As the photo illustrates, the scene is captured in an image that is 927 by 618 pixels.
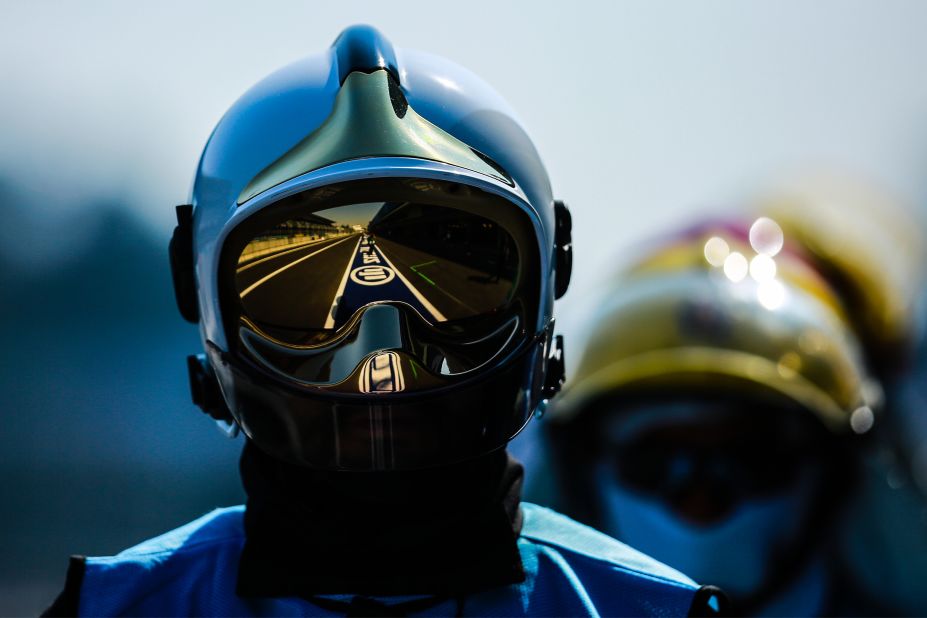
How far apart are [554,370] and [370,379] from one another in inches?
16.8

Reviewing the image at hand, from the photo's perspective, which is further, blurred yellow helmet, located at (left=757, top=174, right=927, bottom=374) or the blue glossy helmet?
blurred yellow helmet, located at (left=757, top=174, right=927, bottom=374)

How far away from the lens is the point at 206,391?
2123mm

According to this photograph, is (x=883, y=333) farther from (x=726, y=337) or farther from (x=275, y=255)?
(x=275, y=255)

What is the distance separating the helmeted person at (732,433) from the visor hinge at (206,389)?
2.50 metres

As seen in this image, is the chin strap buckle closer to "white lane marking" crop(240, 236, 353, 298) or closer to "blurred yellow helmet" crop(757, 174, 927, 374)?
"white lane marking" crop(240, 236, 353, 298)

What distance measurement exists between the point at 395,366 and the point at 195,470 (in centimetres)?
396

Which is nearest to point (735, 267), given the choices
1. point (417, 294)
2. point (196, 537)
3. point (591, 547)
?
point (591, 547)

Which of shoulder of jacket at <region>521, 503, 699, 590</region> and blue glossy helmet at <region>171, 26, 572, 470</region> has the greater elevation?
blue glossy helmet at <region>171, 26, 572, 470</region>

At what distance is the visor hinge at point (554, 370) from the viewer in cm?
220

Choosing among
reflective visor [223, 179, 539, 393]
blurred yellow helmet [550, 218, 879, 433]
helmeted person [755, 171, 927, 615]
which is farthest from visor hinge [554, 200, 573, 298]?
helmeted person [755, 171, 927, 615]

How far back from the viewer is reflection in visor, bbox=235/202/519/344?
192 centimetres

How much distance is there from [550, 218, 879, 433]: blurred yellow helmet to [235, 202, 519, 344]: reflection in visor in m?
2.51

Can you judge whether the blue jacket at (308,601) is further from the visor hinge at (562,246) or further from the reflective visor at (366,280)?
the visor hinge at (562,246)

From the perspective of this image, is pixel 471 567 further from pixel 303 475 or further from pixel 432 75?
pixel 432 75
